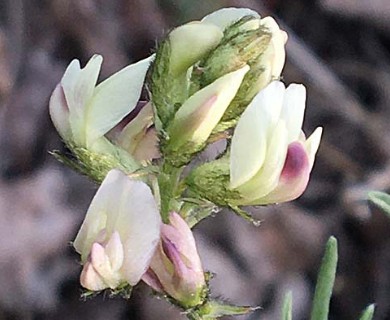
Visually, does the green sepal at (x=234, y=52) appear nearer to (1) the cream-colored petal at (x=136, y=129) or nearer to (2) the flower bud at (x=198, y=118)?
(2) the flower bud at (x=198, y=118)

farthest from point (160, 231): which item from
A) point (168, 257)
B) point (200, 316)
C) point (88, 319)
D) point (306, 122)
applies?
point (306, 122)

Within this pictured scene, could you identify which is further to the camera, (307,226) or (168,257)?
(307,226)

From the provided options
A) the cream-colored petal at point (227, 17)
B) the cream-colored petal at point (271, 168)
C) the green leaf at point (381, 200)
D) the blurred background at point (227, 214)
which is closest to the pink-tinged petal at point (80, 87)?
the cream-colored petal at point (227, 17)

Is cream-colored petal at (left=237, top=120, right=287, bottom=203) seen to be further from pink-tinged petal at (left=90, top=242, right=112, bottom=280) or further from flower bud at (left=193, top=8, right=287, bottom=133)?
pink-tinged petal at (left=90, top=242, right=112, bottom=280)

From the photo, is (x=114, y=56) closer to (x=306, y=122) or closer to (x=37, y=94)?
(x=37, y=94)

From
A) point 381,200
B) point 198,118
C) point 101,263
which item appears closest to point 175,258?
point 101,263

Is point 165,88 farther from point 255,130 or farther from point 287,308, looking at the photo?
point 287,308

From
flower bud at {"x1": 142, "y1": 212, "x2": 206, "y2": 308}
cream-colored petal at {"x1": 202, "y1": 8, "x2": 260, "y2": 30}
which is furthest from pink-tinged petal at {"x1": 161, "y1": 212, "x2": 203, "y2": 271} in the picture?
cream-colored petal at {"x1": 202, "y1": 8, "x2": 260, "y2": 30}
